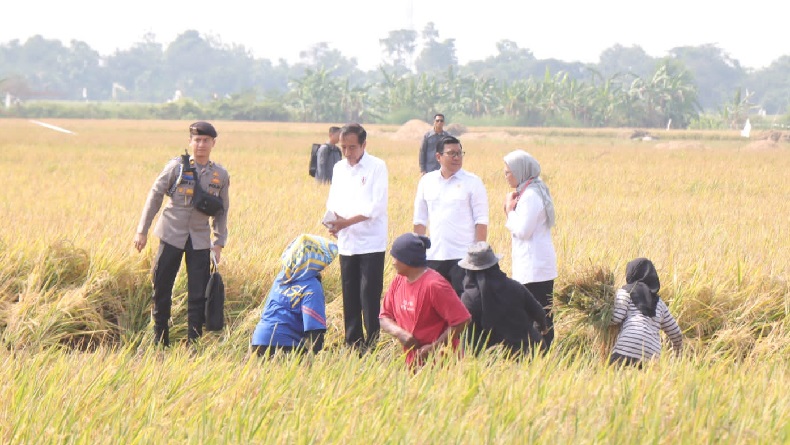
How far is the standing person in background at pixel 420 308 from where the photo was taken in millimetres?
5102

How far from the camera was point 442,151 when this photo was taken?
6.66 m

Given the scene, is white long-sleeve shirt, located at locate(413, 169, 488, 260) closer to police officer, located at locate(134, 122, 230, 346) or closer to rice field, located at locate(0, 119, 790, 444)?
rice field, located at locate(0, 119, 790, 444)

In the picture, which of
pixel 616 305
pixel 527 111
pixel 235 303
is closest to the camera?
pixel 616 305

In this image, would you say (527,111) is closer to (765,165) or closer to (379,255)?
(765,165)

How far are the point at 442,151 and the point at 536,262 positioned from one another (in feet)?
3.26

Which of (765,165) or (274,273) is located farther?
(765,165)

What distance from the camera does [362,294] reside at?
651 cm

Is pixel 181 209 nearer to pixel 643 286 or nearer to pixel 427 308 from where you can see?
pixel 427 308

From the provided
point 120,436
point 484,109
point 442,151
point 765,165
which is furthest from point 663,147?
point 484,109

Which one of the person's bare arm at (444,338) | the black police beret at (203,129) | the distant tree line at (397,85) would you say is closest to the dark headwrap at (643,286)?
the person's bare arm at (444,338)

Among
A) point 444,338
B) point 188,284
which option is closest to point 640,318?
point 444,338

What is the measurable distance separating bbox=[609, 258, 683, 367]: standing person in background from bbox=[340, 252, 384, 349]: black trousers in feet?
4.66

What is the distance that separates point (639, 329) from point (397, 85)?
234 ft

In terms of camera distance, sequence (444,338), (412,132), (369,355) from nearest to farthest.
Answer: (444,338) → (369,355) → (412,132)
